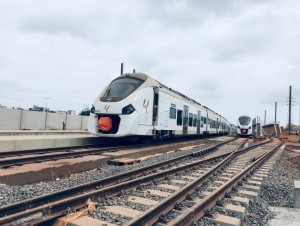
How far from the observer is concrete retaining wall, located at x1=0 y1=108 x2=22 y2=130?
2437cm

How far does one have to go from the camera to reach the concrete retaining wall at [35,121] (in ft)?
81.4

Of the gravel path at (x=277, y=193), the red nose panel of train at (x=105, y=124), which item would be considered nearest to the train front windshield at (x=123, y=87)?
the red nose panel of train at (x=105, y=124)

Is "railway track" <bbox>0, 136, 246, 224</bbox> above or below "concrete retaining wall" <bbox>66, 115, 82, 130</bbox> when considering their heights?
below

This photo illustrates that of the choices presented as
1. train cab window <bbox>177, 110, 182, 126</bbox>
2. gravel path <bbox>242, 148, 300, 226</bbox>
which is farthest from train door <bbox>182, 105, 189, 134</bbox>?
gravel path <bbox>242, 148, 300, 226</bbox>

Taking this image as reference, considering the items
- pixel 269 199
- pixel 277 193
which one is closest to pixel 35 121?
pixel 277 193

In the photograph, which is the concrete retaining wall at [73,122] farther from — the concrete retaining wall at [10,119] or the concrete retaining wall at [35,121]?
the concrete retaining wall at [10,119]

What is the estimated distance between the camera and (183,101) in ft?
58.6

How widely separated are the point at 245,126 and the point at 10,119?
82.8 ft

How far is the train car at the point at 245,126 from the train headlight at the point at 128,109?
982 inches

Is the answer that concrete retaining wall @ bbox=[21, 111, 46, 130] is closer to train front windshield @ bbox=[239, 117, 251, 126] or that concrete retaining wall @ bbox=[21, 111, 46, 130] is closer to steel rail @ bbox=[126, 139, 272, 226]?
train front windshield @ bbox=[239, 117, 251, 126]

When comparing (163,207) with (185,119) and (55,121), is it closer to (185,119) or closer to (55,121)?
(185,119)

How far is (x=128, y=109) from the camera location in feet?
38.4

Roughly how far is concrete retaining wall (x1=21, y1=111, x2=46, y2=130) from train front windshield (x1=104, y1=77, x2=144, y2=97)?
54.4ft

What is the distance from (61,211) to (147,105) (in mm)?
8922
